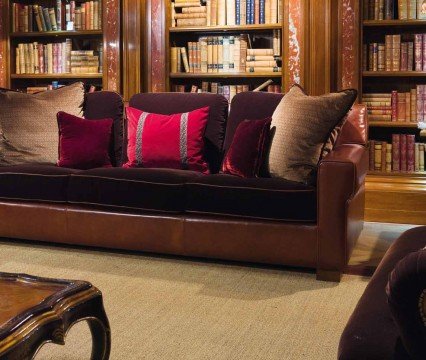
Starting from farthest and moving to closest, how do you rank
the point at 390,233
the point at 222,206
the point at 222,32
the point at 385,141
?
1. the point at 222,32
2. the point at 385,141
3. the point at 390,233
4. the point at 222,206

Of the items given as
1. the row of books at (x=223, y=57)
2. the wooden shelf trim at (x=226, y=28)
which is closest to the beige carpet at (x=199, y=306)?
the row of books at (x=223, y=57)

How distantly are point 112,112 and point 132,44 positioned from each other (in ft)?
4.54

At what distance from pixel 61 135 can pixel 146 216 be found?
0.85 meters

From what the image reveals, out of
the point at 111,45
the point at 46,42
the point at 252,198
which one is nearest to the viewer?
the point at 252,198

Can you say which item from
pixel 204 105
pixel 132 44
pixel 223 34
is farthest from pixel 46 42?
pixel 204 105

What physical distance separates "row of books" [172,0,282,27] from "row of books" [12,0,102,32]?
0.74 m

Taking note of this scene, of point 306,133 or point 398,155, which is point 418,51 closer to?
point 398,155

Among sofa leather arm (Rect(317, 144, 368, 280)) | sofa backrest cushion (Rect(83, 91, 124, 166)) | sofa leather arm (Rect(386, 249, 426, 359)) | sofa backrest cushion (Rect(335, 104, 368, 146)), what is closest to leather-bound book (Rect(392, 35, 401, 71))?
sofa backrest cushion (Rect(335, 104, 368, 146))

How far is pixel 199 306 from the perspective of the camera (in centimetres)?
260

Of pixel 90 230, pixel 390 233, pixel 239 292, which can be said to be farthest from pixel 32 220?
pixel 390 233

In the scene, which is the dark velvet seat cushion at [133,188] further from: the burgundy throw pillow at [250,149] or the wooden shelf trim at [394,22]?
the wooden shelf trim at [394,22]

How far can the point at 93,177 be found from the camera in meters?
3.41

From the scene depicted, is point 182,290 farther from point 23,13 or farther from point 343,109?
point 23,13

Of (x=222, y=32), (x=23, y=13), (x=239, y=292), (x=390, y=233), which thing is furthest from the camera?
(x=23, y=13)
